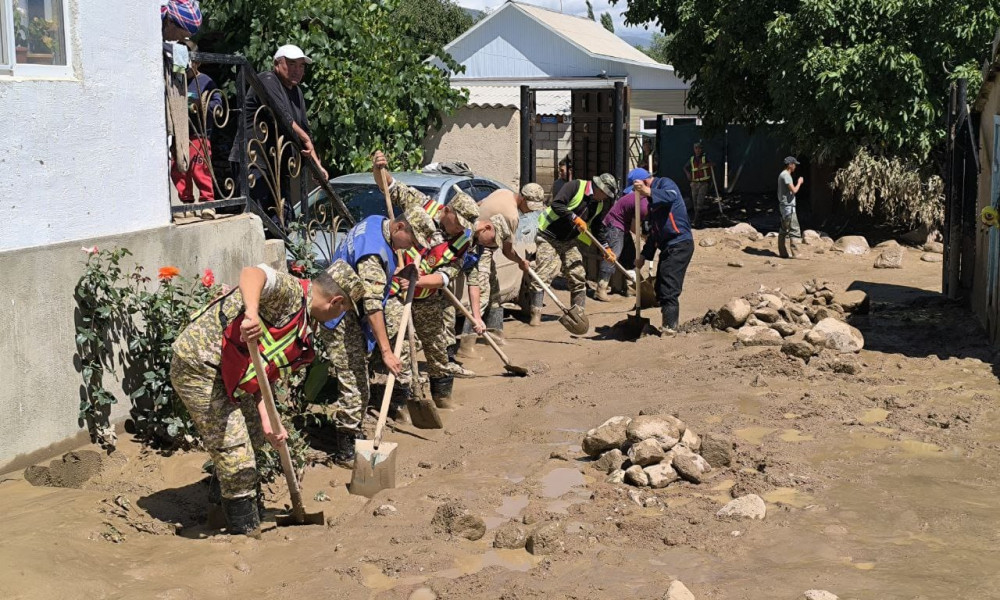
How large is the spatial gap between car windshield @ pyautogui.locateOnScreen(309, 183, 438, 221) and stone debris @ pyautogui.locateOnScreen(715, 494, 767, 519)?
5074 mm

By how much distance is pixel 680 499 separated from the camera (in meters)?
5.99

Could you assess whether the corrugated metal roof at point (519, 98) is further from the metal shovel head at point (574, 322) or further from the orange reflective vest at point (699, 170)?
the metal shovel head at point (574, 322)

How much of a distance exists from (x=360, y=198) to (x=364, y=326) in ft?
10.6

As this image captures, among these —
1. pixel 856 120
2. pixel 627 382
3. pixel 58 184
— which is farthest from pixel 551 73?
pixel 58 184

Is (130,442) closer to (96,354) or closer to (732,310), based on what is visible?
(96,354)

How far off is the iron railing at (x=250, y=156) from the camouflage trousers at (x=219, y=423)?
209 cm

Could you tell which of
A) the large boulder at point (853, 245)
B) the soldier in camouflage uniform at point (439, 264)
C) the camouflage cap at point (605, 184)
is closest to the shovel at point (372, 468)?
the soldier in camouflage uniform at point (439, 264)

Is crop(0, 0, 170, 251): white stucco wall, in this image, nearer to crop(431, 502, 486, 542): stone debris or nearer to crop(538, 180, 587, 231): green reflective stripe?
crop(431, 502, 486, 542): stone debris

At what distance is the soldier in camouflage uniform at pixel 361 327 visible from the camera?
6797 mm

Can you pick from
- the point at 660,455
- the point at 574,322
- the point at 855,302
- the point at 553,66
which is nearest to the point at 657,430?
the point at 660,455

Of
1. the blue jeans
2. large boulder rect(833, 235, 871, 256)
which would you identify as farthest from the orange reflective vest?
the blue jeans

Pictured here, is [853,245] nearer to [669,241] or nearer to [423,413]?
[669,241]

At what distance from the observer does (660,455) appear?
634 centimetres

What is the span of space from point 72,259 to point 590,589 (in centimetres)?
346
